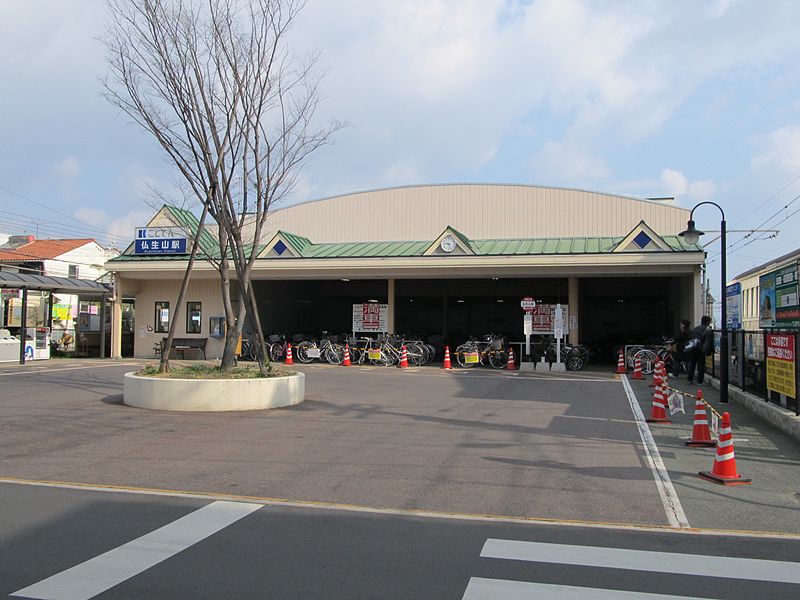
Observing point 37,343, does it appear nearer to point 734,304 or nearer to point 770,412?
point 734,304

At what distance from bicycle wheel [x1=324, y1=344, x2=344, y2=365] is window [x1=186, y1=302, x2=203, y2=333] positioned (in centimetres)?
660

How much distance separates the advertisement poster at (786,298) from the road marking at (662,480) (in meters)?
4.01

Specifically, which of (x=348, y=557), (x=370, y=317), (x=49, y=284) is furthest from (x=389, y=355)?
(x=348, y=557)

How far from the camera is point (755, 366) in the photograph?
13492 mm

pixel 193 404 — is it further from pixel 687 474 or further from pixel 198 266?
pixel 198 266

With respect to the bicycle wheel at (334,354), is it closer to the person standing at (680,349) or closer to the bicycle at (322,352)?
the bicycle at (322,352)

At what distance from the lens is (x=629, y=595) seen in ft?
13.8

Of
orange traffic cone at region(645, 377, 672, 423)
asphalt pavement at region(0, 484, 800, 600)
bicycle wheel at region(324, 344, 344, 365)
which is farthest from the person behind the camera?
bicycle wheel at region(324, 344, 344, 365)

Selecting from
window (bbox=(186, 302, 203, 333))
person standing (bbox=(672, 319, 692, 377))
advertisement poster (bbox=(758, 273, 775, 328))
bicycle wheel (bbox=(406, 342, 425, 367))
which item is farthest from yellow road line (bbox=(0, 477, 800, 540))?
window (bbox=(186, 302, 203, 333))

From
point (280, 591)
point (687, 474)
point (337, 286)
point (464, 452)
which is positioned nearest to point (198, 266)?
point (337, 286)

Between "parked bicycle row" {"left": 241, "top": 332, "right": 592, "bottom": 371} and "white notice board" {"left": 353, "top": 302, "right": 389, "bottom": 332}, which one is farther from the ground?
"white notice board" {"left": 353, "top": 302, "right": 389, "bottom": 332}

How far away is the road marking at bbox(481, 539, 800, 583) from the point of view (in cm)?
470

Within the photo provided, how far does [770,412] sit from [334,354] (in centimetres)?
1704

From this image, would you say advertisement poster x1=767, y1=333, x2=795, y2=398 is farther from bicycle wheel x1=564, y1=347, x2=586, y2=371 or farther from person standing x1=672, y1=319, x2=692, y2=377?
bicycle wheel x1=564, y1=347, x2=586, y2=371
